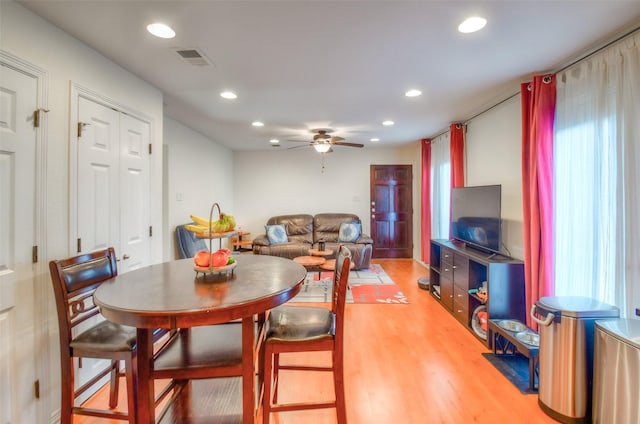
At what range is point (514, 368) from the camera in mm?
2344

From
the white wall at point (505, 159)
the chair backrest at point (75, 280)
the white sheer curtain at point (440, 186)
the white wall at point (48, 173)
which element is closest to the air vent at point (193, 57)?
the white wall at point (48, 173)

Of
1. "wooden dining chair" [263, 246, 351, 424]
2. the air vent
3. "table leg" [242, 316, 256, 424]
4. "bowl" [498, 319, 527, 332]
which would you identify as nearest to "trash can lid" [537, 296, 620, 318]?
"bowl" [498, 319, 527, 332]

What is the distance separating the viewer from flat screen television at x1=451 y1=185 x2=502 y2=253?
2922 millimetres

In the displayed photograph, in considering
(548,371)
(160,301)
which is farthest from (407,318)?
(160,301)

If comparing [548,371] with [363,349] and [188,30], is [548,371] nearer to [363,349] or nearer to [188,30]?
[363,349]

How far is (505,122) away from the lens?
3146 mm

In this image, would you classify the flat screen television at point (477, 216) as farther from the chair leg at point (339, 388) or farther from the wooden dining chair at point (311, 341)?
the chair leg at point (339, 388)

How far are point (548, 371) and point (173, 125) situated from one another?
4.67m

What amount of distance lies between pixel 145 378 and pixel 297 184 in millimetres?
5485

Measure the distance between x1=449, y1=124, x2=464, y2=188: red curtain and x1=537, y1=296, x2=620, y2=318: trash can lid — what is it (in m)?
2.29

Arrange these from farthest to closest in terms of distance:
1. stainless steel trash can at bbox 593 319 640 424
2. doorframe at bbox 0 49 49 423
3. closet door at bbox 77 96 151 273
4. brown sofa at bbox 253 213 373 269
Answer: brown sofa at bbox 253 213 373 269
closet door at bbox 77 96 151 273
doorframe at bbox 0 49 49 423
stainless steel trash can at bbox 593 319 640 424

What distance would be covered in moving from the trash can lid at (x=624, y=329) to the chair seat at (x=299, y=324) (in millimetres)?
1487

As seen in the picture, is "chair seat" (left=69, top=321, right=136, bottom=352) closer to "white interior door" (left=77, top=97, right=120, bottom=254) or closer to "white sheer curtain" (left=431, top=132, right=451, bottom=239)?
"white interior door" (left=77, top=97, right=120, bottom=254)

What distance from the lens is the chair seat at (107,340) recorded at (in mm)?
1491
